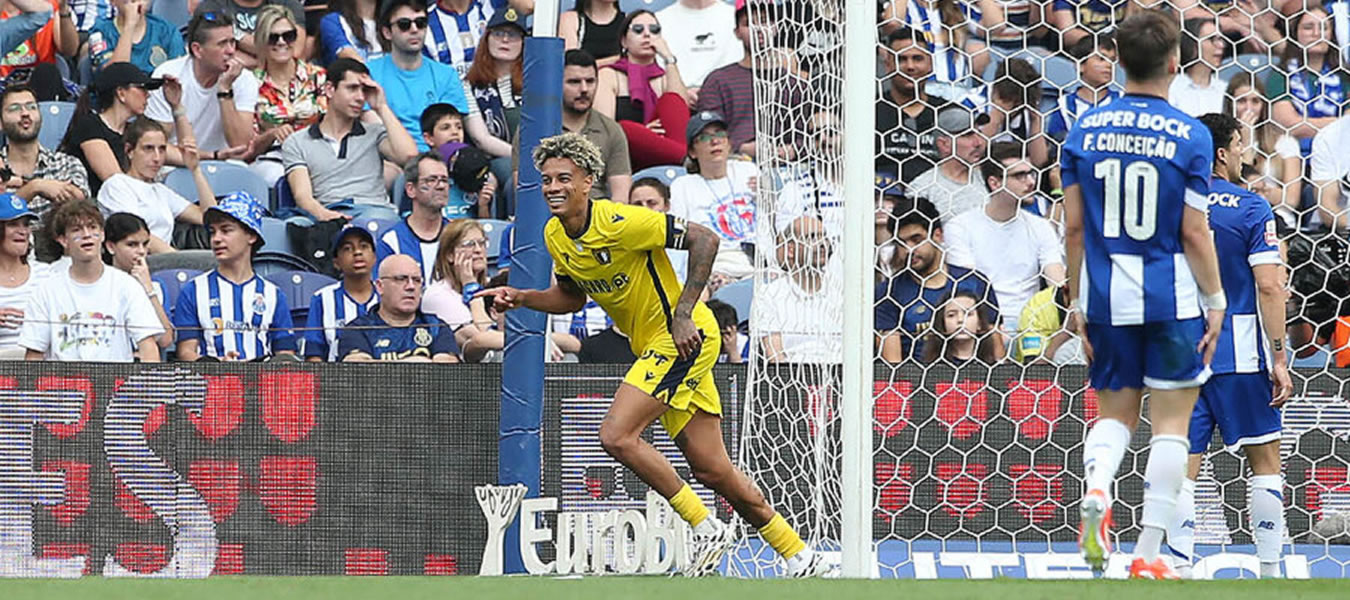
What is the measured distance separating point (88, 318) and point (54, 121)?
1.99m

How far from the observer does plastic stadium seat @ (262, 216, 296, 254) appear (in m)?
10.8

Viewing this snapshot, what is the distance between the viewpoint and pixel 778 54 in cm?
866

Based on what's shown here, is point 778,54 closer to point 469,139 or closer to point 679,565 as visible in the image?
point 679,565

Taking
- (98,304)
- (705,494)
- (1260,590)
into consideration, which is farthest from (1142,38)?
(98,304)

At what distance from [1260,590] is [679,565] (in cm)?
320

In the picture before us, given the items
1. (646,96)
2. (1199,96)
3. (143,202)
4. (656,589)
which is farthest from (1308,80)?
(656,589)

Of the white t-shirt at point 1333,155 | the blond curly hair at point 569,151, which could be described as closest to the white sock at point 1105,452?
the blond curly hair at point 569,151

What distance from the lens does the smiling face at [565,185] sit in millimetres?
7266

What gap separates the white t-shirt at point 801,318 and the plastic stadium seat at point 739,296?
5.02 ft

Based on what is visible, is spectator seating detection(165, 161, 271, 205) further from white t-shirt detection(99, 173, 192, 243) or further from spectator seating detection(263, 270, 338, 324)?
spectator seating detection(263, 270, 338, 324)

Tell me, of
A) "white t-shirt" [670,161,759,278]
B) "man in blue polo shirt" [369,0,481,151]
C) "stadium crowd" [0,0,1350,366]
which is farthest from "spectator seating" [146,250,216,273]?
"white t-shirt" [670,161,759,278]

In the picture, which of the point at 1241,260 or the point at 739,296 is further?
the point at 739,296

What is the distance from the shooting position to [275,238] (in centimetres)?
1084

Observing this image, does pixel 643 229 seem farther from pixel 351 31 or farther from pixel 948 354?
pixel 351 31
